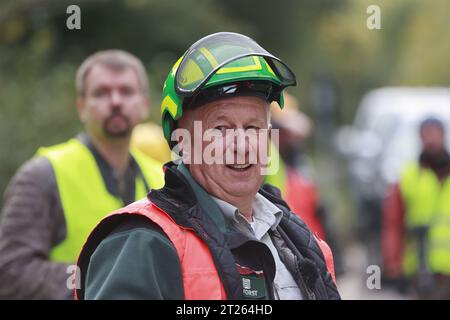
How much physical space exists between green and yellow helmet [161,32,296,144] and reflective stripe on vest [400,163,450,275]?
5890 mm

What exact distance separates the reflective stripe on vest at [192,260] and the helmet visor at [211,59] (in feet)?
1.27

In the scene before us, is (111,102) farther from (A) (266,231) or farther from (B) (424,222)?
(B) (424,222)

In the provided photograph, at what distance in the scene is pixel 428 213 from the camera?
353 inches

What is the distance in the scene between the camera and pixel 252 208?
10.3ft

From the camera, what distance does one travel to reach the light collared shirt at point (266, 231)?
2.96 meters

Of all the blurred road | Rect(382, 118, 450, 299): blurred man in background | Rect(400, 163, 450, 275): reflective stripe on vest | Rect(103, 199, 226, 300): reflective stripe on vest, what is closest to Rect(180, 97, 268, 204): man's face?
Rect(103, 199, 226, 300): reflective stripe on vest

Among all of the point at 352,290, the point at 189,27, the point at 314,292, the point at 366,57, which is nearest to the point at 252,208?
the point at 314,292

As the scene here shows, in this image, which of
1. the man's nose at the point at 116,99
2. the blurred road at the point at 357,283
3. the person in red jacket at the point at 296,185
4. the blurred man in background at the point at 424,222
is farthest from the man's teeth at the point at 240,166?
the blurred road at the point at 357,283

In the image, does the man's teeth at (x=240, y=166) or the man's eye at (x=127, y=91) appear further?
the man's eye at (x=127, y=91)

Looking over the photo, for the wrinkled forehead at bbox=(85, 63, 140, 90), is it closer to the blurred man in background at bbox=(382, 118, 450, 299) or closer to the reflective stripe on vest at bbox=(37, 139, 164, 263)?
the reflective stripe on vest at bbox=(37, 139, 164, 263)

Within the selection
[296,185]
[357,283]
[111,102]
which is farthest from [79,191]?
[357,283]

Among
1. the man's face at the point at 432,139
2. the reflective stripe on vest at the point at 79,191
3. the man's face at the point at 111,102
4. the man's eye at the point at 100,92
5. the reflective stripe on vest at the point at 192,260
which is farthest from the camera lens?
the man's face at the point at 432,139

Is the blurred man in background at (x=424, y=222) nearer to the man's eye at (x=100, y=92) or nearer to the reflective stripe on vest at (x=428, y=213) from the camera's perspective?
the reflective stripe on vest at (x=428, y=213)

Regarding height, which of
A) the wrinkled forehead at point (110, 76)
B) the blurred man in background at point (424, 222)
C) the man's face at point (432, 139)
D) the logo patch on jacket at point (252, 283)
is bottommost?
the blurred man in background at point (424, 222)
